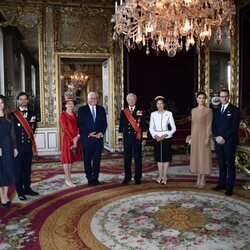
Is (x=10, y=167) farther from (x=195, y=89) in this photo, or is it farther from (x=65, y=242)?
(x=195, y=89)

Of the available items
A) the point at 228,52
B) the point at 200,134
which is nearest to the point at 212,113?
the point at 200,134

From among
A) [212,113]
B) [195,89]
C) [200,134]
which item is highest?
[195,89]

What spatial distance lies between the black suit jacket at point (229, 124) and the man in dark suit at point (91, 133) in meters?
1.61

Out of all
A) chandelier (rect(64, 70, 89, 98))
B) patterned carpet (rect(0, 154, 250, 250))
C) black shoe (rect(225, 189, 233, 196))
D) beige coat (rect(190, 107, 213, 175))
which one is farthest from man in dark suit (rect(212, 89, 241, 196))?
chandelier (rect(64, 70, 89, 98))

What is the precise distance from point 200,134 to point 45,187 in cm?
222

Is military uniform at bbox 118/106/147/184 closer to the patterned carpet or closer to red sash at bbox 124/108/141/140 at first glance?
red sash at bbox 124/108/141/140

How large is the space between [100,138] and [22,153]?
112 cm

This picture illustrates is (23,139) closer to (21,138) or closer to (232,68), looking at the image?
(21,138)

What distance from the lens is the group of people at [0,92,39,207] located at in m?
3.53

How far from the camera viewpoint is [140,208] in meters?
3.60

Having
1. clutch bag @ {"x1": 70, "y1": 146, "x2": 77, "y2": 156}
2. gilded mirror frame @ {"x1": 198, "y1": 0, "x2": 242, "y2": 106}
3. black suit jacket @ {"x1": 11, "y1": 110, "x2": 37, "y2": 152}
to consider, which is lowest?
clutch bag @ {"x1": 70, "y1": 146, "x2": 77, "y2": 156}

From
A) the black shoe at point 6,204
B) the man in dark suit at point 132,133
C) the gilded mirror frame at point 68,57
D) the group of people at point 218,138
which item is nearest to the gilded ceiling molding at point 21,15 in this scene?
the gilded mirror frame at point 68,57

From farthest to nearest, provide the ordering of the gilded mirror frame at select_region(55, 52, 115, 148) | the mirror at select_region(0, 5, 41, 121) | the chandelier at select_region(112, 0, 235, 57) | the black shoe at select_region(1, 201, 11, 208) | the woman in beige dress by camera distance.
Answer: the gilded mirror frame at select_region(55, 52, 115, 148) < the mirror at select_region(0, 5, 41, 121) < the chandelier at select_region(112, 0, 235, 57) < the woman in beige dress < the black shoe at select_region(1, 201, 11, 208)

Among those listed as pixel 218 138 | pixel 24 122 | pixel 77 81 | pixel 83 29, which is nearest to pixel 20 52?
pixel 83 29
